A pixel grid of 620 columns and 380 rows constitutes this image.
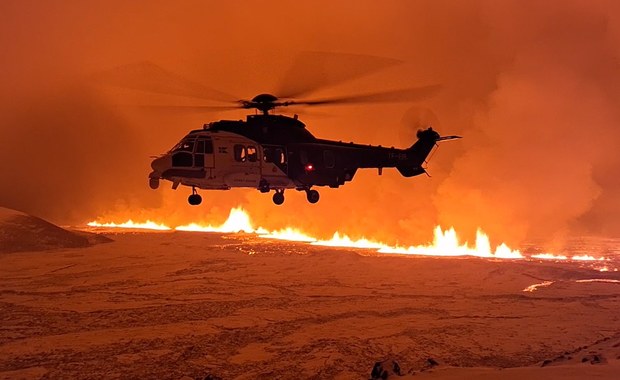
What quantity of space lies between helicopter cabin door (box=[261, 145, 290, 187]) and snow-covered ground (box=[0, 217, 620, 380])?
13.2 feet

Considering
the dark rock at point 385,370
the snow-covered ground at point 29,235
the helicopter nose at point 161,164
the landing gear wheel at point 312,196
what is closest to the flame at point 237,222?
the snow-covered ground at point 29,235

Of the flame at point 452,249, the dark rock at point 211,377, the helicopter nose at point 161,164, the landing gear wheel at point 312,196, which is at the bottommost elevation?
the dark rock at point 211,377

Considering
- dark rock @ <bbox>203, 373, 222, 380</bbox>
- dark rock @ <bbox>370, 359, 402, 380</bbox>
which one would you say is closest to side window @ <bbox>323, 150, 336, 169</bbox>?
dark rock @ <bbox>370, 359, 402, 380</bbox>

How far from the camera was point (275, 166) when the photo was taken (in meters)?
16.6

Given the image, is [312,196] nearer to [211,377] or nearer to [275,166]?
[275,166]

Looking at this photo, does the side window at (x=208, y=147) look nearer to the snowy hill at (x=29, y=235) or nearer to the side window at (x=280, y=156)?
the side window at (x=280, y=156)

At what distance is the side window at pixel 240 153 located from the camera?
16.3m

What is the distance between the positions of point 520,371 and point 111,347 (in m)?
8.44

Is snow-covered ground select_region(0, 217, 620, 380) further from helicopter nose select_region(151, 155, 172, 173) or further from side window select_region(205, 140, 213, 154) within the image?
side window select_region(205, 140, 213, 154)

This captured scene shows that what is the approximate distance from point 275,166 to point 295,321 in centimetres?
536

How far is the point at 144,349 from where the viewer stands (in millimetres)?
10922

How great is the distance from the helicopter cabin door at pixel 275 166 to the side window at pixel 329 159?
5.00 feet

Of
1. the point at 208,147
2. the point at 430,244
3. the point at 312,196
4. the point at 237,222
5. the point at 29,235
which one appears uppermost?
the point at 208,147

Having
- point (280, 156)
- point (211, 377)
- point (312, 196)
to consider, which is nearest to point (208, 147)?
point (280, 156)
